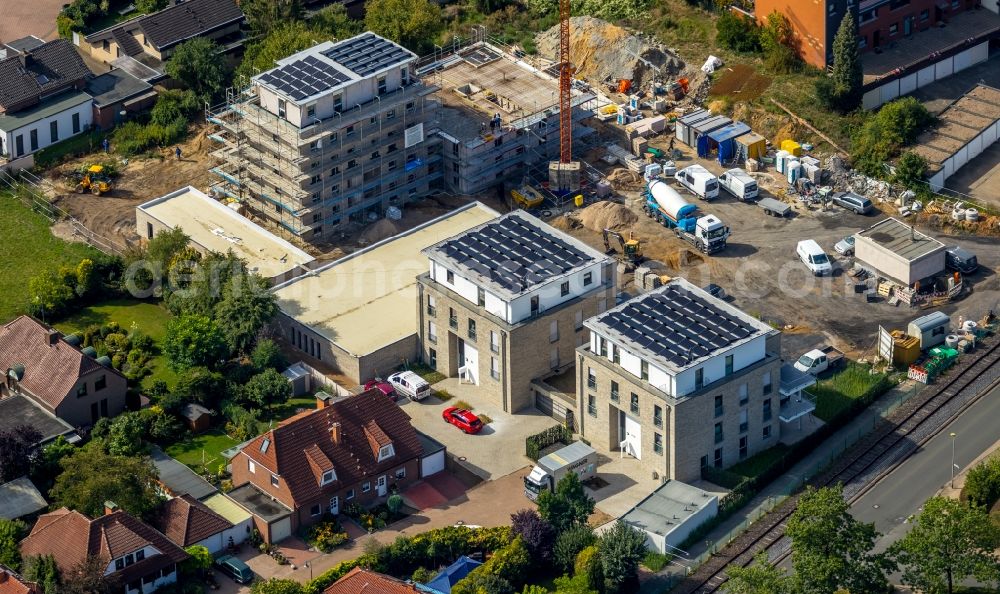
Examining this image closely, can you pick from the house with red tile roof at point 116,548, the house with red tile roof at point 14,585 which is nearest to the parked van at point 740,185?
the house with red tile roof at point 116,548

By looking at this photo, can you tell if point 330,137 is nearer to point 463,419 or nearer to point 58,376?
point 463,419

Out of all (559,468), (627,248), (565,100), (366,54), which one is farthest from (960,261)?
(366,54)

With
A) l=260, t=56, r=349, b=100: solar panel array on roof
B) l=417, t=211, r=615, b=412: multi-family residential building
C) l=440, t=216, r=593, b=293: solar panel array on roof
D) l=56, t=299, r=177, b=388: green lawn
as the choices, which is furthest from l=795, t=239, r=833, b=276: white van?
l=56, t=299, r=177, b=388: green lawn

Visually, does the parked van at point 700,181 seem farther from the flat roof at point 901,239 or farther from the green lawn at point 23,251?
the green lawn at point 23,251

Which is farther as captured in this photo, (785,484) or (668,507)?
(785,484)

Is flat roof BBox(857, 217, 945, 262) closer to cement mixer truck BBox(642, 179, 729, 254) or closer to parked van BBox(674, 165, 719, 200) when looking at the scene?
cement mixer truck BBox(642, 179, 729, 254)

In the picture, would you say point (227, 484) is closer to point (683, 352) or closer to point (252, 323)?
point (252, 323)
